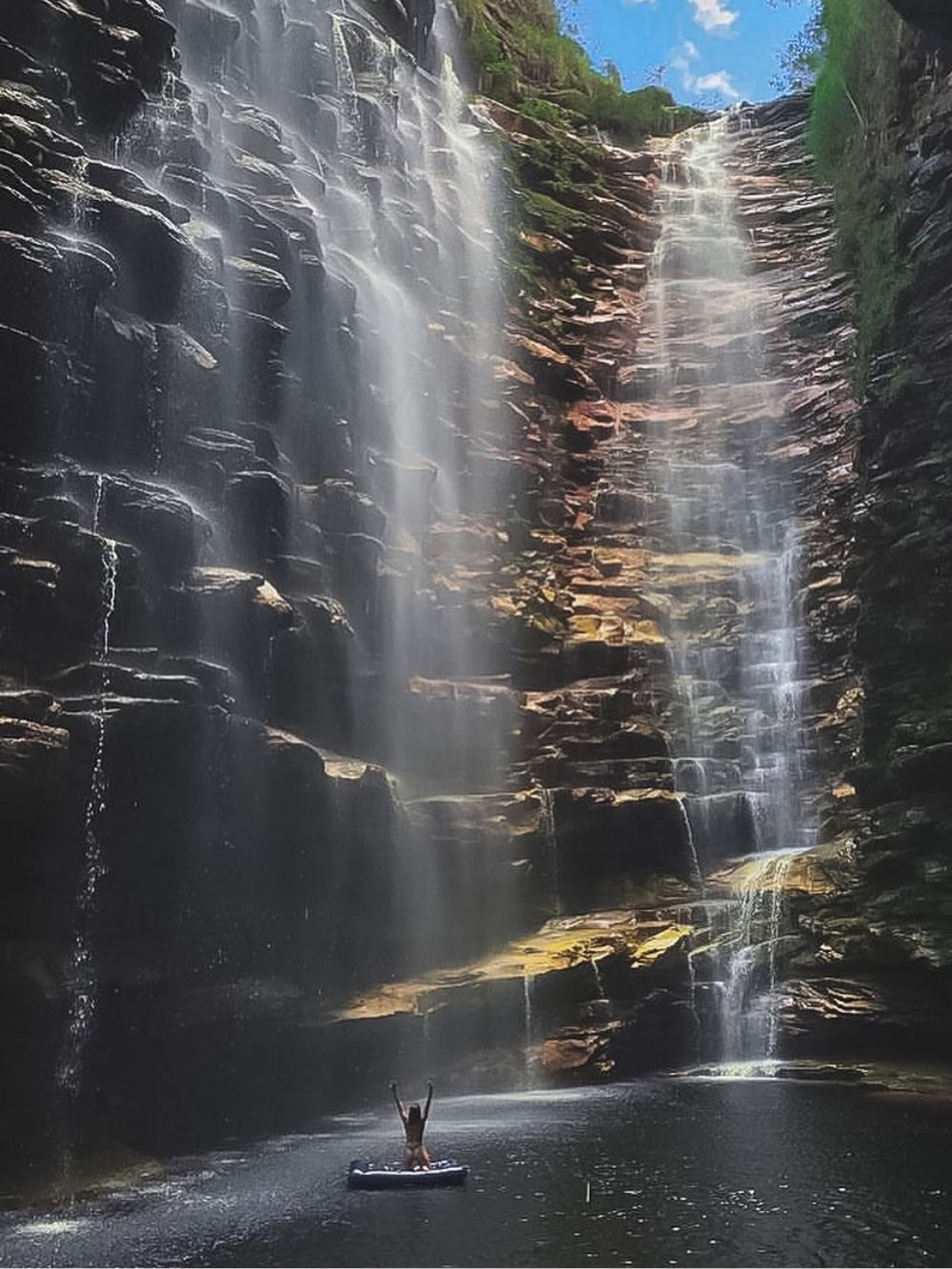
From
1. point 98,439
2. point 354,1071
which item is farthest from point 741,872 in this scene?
point 98,439

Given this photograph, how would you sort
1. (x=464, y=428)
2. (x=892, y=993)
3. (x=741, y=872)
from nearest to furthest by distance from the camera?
1. (x=892, y=993)
2. (x=741, y=872)
3. (x=464, y=428)

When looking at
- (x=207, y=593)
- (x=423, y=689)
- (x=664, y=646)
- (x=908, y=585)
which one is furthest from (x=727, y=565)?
(x=207, y=593)

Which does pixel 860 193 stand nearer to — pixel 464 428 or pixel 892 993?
pixel 464 428

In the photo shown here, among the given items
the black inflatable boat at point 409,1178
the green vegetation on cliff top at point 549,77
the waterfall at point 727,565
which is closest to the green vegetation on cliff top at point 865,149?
the waterfall at point 727,565

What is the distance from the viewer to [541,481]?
2998 cm

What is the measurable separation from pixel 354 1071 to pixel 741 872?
8.68 metres

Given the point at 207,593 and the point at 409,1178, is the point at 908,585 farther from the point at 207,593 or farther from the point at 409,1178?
the point at 409,1178

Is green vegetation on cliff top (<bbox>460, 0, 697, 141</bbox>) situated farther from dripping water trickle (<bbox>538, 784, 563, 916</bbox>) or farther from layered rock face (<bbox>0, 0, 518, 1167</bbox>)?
dripping water trickle (<bbox>538, 784, 563, 916</bbox>)

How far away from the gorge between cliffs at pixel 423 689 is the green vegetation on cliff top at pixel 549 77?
247 inches

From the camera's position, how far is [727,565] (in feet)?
Answer: 93.1

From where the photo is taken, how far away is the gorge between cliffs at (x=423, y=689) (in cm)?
1445

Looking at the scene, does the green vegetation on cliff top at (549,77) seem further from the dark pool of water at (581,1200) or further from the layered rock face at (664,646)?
the dark pool of water at (581,1200)

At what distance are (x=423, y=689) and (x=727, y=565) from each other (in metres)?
9.17

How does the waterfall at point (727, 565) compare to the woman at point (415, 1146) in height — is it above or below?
above
